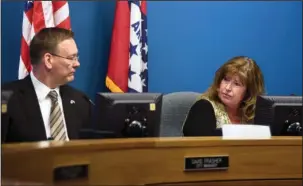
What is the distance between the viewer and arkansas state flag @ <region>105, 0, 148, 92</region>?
3.25 meters

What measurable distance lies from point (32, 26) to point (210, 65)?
55.5 inches

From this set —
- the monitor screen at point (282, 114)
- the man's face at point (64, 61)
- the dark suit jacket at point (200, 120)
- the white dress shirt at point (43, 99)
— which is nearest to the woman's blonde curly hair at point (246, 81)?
the dark suit jacket at point (200, 120)

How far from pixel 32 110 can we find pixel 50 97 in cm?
16

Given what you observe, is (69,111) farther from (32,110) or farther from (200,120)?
(200,120)

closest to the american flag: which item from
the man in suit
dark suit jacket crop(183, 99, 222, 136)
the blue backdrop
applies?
the blue backdrop

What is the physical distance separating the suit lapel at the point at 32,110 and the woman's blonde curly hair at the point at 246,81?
0.94 m

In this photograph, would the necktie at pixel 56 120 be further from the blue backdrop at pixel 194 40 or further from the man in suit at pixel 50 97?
the blue backdrop at pixel 194 40

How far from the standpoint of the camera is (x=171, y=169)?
1.63 meters

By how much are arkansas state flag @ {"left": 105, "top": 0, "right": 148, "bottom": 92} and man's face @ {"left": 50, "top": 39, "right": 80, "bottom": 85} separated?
2.85 ft

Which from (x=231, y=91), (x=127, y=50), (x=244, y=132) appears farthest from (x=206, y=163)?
(x=127, y=50)

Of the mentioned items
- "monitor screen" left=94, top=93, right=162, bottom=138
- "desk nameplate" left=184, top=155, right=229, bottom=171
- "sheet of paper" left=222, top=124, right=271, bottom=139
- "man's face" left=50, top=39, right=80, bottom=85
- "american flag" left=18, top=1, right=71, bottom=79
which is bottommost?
"desk nameplate" left=184, top=155, right=229, bottom=171

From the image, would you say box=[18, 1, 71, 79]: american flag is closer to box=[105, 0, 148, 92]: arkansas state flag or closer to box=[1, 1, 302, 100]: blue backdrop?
box=[1, 1, 302, 100]: blue backdrop

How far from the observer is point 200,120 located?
2.45 meters

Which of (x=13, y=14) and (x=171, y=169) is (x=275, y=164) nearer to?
(x=171, y=169)
